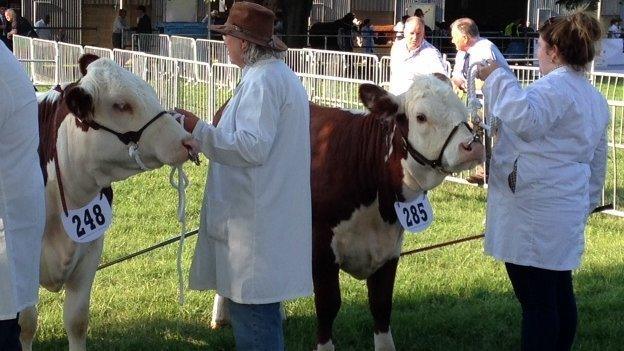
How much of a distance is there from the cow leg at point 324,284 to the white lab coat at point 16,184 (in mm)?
2434

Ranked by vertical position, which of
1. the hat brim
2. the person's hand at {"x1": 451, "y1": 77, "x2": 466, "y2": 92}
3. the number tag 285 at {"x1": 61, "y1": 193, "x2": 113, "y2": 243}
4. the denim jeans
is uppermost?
the hat brim

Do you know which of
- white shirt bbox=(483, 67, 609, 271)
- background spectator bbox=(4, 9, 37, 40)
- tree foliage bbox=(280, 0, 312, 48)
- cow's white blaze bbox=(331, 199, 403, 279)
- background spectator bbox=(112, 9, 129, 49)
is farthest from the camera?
background spectator bbox=(112, 9, 129, 49)

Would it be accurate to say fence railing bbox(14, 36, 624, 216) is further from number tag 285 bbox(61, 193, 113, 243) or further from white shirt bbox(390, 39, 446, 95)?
number tag 285 bbox(61, 193, 113, 243)

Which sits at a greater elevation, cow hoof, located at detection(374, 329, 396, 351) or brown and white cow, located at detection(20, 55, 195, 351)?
brown and white cow, located at detection(20, 55, 195, 351)

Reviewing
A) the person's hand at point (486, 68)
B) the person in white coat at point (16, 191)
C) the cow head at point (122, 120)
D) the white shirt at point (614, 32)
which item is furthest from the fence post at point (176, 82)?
the white shirt at point (614, 32)

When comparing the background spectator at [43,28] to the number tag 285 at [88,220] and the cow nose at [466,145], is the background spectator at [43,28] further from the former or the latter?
the cow nose at [466,145]

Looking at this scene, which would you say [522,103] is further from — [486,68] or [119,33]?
[119,33]

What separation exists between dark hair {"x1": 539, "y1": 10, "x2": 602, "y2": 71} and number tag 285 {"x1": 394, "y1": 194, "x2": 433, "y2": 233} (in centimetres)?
127

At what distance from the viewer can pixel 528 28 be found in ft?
111

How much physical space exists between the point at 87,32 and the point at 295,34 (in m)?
13.0

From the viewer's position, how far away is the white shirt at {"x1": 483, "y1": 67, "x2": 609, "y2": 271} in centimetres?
483

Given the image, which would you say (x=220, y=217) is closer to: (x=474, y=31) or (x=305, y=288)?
(x=305, y=288)

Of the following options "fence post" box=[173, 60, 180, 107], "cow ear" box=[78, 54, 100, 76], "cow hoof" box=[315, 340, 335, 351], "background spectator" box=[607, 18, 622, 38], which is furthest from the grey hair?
"background spectator" box=[607, 18, 622, 38]

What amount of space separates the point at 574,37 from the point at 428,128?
88 centimetres
